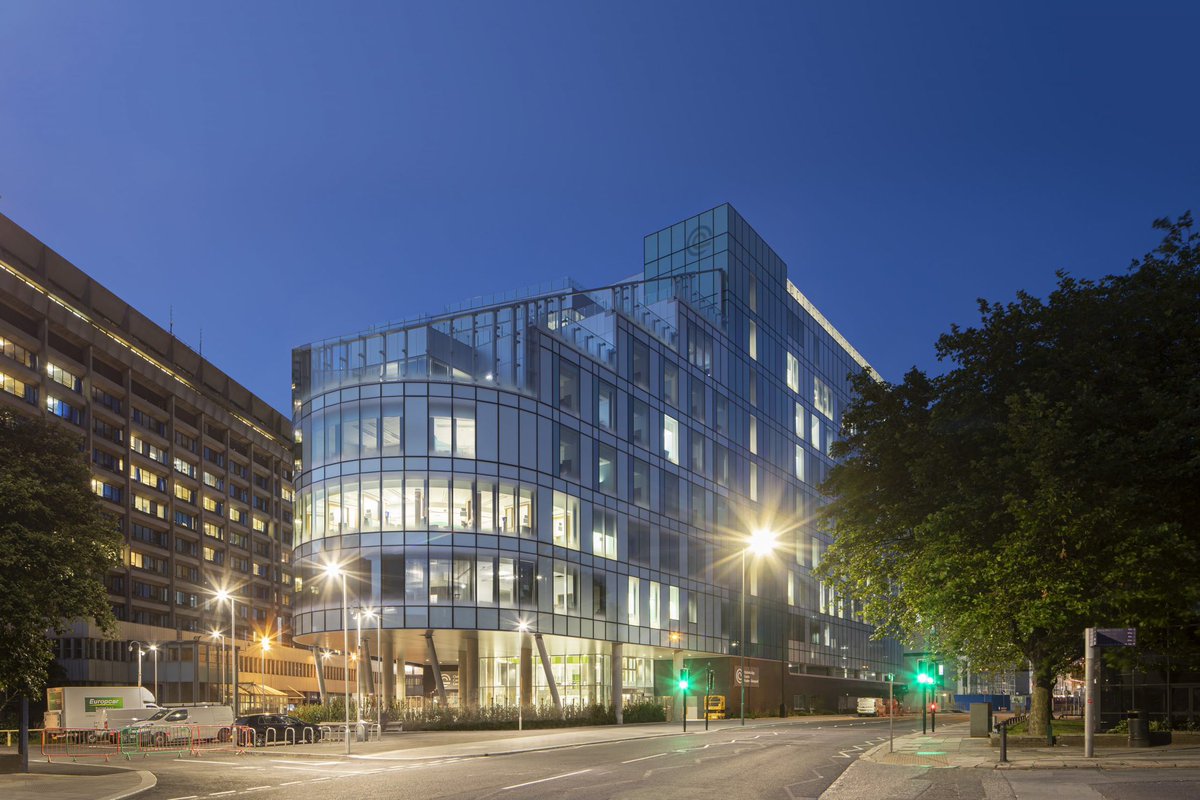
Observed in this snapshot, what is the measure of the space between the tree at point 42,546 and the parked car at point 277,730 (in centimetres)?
1551

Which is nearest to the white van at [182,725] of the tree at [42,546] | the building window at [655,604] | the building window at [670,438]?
the tree at [42,546]

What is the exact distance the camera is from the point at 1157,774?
24469 millimetres

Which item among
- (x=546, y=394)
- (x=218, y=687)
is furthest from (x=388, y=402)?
(x=218, y=687)

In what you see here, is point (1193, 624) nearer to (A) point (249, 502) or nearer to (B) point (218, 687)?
(B) point (218, 687)

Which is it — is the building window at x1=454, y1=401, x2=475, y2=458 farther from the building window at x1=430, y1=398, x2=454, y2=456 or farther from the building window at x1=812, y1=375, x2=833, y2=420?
the building window at x1=812, y1=375, x2=833, y2=420

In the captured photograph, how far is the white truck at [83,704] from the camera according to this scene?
59781 millimetres

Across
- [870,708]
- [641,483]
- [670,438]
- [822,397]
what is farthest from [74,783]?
[822,397]

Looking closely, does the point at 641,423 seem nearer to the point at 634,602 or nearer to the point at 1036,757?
the point at 634,602

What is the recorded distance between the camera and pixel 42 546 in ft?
90.8

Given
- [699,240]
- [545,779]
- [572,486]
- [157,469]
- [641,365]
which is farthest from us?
[157,469]

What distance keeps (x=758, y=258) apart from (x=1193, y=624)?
62.9 m

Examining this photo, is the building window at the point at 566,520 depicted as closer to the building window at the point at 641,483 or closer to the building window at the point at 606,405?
the building window at the point at 606,405

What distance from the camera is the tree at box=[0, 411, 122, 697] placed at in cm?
2717

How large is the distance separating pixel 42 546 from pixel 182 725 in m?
25.6
